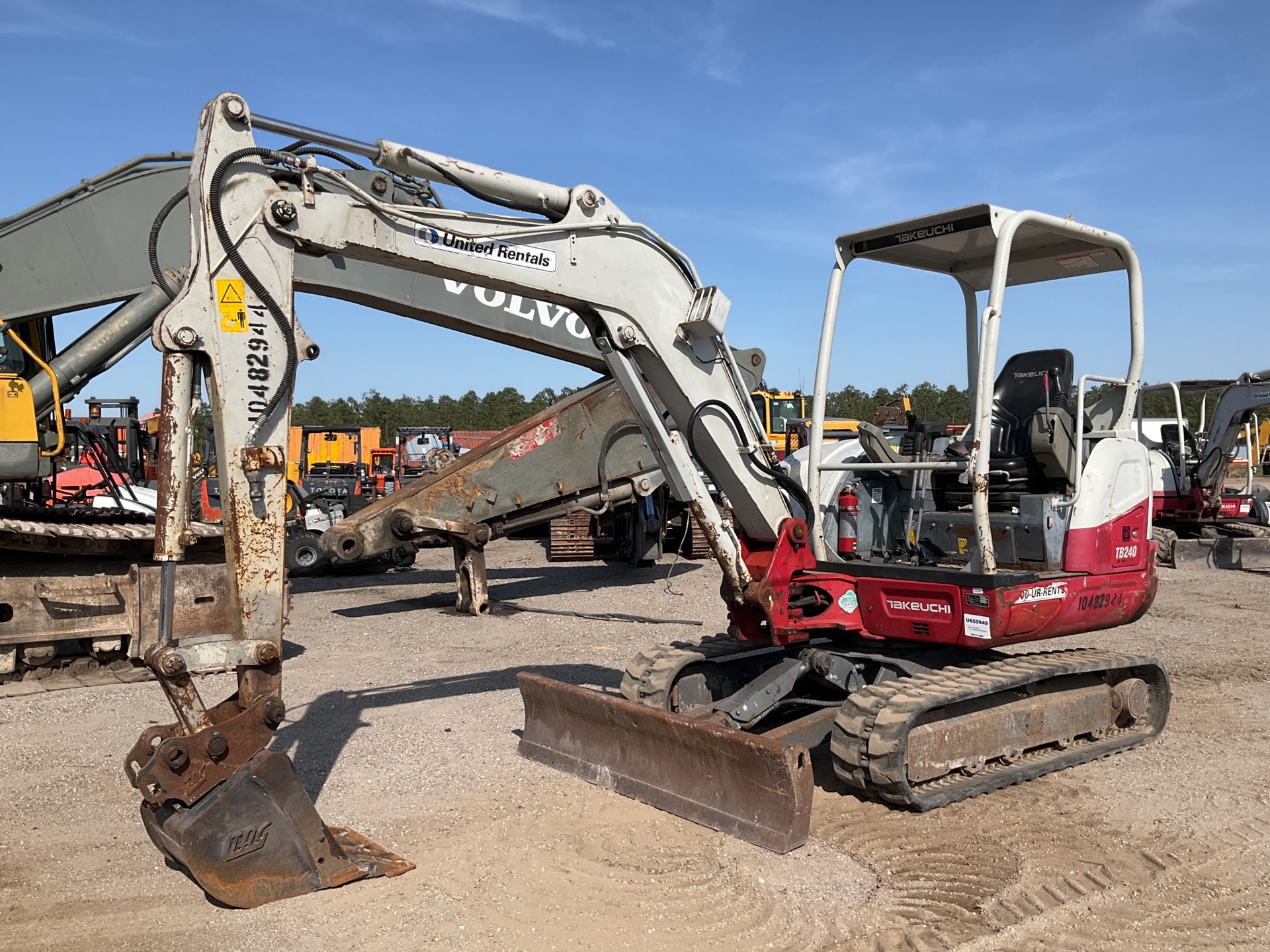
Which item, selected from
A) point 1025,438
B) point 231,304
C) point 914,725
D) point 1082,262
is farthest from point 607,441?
point 231,304

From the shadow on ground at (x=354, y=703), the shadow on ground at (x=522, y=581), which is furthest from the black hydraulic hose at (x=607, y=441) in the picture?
the shadow on ground at (x=522, y=581)

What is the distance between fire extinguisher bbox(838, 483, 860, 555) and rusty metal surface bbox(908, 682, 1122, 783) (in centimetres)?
120

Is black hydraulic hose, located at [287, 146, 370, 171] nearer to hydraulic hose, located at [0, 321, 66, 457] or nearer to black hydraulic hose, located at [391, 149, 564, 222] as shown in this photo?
black hydraulic hose, located at [391, 149, 564, 222]

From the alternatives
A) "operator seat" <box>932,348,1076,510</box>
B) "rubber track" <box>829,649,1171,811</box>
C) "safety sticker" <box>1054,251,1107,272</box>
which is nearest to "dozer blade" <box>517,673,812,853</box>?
"rubber track" <box>829,649,1171,811</box>

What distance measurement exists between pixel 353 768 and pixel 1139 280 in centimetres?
537

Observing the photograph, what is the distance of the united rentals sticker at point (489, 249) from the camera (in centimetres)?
506

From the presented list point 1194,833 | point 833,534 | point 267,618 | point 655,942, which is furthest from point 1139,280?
point 267,618

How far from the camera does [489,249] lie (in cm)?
523

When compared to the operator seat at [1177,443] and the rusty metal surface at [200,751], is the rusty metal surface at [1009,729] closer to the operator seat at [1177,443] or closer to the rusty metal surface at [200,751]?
the rusty metal surface at [200,751]

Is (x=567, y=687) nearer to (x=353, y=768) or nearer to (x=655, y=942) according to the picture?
(x=353, y=768)

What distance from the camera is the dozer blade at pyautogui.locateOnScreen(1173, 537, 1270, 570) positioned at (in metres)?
15.4

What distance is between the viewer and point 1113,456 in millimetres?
6168

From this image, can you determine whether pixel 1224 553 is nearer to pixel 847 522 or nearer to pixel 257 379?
pixel 847 522

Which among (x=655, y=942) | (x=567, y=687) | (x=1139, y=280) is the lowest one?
(x=655, y=942)
